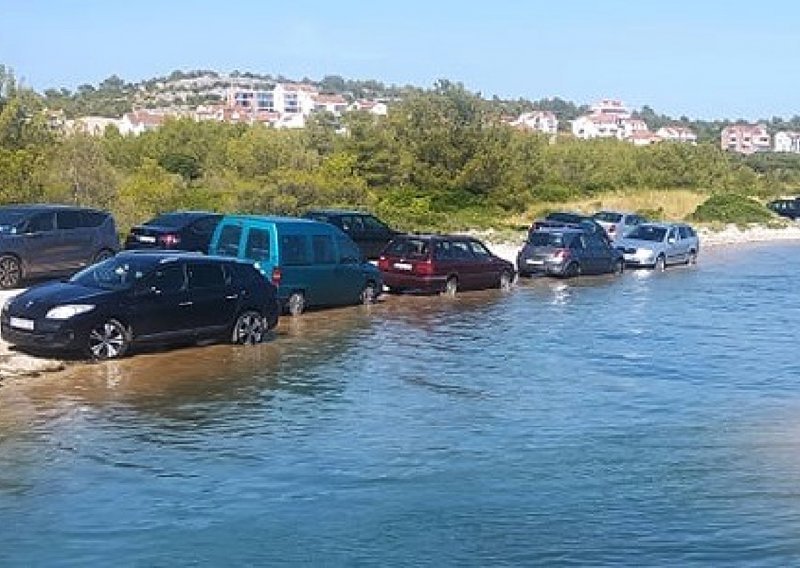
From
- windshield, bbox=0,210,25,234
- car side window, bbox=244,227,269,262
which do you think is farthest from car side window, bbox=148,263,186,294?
windshield, bbox=0,210,25,234

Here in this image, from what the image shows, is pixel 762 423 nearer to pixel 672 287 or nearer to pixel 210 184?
pixel 672 287

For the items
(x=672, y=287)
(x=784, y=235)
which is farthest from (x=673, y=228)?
(x=784, y=235)

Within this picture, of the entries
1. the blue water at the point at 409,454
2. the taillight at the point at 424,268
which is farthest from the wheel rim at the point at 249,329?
the taillight at the point at 424,268

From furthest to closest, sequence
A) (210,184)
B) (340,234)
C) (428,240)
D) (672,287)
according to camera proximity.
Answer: (210,184) < (672,287) < (428,240) < (340,234)

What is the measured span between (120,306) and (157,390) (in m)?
2.18

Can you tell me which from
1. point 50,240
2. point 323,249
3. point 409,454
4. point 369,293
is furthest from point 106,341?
point 369,293

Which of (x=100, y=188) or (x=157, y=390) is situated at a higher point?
(x=100, y=188)

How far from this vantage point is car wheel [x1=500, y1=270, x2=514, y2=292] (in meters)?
32.5

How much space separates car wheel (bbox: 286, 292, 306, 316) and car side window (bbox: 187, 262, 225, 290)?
4.47 m

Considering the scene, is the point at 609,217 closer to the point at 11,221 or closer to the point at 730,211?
the point at 730,211

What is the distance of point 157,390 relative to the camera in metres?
16.0

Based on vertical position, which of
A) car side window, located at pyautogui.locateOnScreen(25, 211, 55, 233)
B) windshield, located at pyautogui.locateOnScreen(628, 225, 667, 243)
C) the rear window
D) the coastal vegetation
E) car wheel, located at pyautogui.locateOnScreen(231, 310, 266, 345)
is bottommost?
car wheel, located at pyautogui.locateOnScreen(231, 310, 266, 345)

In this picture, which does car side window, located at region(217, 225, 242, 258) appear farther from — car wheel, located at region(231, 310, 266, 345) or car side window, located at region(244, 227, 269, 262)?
car wheel, located at region(231, 310, 266, 345)

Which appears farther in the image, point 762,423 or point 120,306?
point 120,306
